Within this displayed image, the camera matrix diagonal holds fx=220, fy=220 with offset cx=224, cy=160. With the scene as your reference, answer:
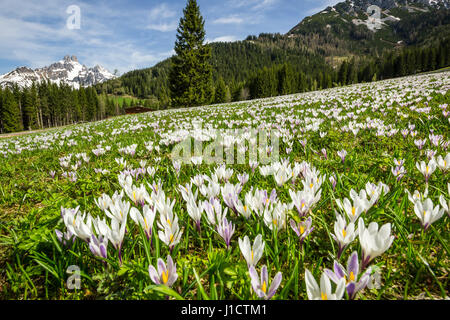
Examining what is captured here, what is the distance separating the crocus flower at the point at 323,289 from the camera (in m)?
0.80

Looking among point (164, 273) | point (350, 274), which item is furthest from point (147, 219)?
point (350, 274)

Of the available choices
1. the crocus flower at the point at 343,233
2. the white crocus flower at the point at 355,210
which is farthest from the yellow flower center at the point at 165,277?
the white crocus flower at the point at 355,210

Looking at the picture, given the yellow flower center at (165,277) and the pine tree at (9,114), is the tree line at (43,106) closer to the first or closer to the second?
the pine tree at (9,114)

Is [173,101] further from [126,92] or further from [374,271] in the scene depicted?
[126,92]

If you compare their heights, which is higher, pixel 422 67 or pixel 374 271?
pixel 422 67

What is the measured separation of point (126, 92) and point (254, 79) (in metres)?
117

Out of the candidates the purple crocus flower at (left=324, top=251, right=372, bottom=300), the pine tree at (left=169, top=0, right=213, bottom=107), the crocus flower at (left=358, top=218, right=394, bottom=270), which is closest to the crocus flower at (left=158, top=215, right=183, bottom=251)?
the purple crocus flower at (left=324, top=251, right=372, bottom=300)

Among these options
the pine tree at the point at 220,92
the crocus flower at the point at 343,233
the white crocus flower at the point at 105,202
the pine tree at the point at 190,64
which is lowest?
the crocus flower at the point at 343,233

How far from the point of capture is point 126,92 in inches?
6412

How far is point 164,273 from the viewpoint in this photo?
97cm

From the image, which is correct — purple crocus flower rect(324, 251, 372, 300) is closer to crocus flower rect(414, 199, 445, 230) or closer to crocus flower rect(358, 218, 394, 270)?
crocus flower rect(358, 218, 394, 270)

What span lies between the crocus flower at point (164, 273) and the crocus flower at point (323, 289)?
0.53m

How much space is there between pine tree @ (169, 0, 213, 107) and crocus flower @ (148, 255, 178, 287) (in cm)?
3378
